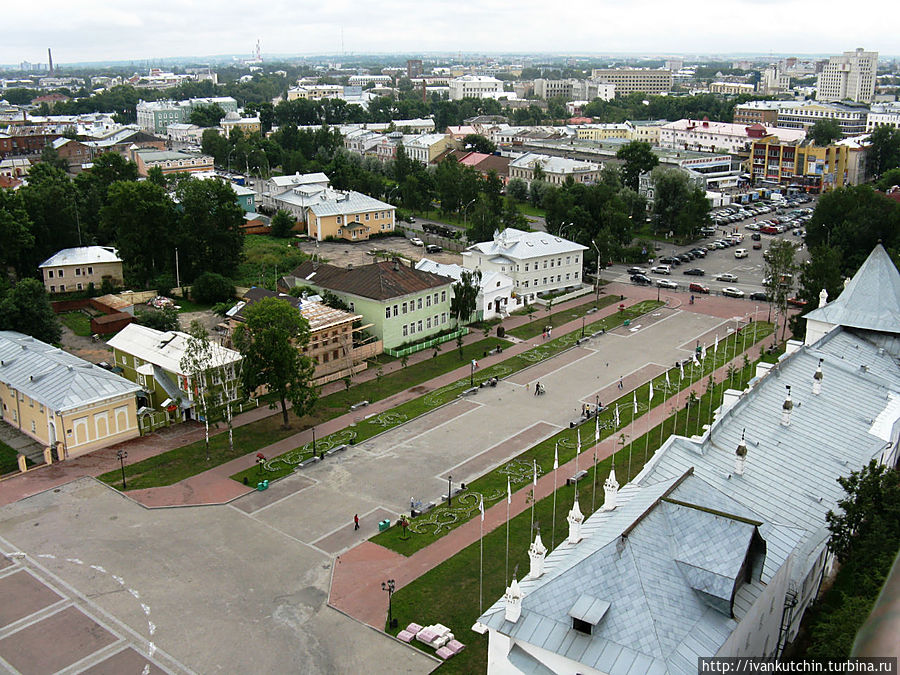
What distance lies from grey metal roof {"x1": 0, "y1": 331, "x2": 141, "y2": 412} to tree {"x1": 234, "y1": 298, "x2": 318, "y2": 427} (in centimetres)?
619

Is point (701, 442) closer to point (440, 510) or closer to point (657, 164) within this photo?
point (440, 510)

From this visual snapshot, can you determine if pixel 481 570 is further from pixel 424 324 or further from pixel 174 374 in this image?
pixel 424 324

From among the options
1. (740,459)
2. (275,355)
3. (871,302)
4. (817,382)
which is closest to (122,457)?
(275,355)

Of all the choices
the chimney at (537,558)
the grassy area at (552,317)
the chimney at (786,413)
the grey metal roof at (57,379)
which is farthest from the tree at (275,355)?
the chimney at (786,413)

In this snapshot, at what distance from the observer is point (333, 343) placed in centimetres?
4941

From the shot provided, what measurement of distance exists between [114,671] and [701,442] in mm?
20542

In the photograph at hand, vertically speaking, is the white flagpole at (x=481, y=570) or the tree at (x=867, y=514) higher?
the tree at (x=867, y=514)

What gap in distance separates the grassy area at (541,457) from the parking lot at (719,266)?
56.9 ft

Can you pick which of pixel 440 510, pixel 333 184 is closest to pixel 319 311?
pixel 440 510

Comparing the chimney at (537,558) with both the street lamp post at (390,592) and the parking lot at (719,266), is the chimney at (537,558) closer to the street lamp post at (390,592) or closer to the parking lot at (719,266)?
the street lamp post at (390,592)

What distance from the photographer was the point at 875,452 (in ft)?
95.0

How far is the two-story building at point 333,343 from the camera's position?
4825 centimetres

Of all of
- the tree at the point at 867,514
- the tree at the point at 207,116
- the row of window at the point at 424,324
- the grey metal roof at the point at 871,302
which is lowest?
the row of window at the point at 424,324

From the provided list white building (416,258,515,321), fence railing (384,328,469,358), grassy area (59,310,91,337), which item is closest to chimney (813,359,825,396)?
fence railing (384,328,469,358)
